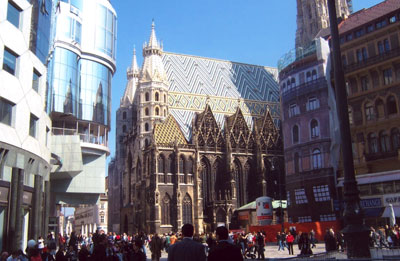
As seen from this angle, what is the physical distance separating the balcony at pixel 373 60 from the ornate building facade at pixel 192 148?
93.1ft

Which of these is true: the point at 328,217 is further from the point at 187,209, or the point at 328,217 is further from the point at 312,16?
the point at 312,16

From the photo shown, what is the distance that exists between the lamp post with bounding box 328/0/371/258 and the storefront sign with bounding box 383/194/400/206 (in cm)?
2085

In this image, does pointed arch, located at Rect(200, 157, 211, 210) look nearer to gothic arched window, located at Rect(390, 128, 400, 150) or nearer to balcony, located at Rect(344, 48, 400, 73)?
balcony, located at Rect(344, 48, 400, 73)

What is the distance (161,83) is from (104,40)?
1915cm

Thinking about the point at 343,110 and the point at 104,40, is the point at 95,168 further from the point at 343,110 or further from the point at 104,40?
the point at 343,110

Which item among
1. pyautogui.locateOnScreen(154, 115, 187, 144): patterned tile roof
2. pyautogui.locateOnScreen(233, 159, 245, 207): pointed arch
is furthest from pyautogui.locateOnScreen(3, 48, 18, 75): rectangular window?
pyautogui.locateOnScreen(233, 159, 245, 207): pointed arch

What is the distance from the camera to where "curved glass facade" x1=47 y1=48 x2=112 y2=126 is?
4572 cm

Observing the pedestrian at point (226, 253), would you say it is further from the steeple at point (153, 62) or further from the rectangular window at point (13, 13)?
the steeple at point (153, 62)

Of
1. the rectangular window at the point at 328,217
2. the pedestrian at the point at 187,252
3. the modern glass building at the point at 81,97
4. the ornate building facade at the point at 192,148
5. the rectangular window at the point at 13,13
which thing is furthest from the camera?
the ornate building facade at the point at 192,148

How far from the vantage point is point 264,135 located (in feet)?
249

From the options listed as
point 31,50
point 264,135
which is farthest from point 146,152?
point 31,50

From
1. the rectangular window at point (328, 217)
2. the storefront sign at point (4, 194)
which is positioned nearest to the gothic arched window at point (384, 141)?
the rectangular window at point (328, 217)

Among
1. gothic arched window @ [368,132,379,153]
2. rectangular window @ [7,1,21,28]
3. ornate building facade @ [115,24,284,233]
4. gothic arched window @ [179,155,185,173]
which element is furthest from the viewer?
gothic arched window @ [179,155,185,173]

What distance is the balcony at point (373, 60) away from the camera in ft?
113
